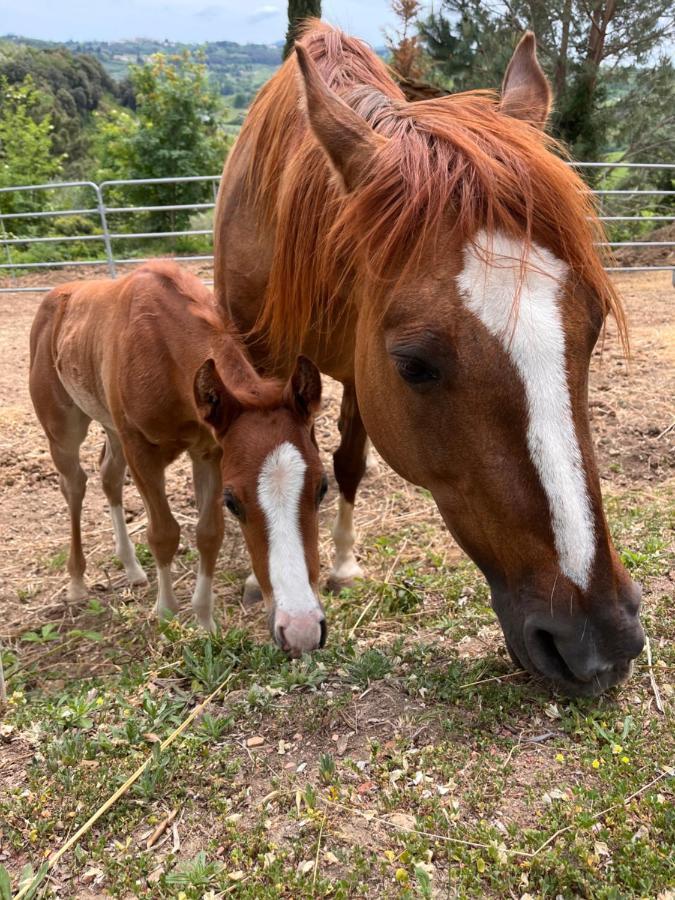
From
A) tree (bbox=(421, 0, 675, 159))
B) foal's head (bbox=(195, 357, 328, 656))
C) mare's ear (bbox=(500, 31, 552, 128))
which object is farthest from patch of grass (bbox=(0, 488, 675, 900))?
tree (bbox=(421, 0, 675, 159))

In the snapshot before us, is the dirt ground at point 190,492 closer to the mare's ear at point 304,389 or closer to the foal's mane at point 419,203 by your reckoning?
the mare's ear at point 304,389

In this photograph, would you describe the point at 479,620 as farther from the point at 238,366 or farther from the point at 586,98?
the point at 586,98

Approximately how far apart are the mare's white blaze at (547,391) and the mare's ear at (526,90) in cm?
97

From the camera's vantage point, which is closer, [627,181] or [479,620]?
[479,620]

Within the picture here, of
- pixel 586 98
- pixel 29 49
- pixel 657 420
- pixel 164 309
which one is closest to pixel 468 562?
pixel 164 309

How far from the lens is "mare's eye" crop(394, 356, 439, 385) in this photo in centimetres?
185

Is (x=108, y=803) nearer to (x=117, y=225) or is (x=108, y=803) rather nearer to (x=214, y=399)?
(x=214, y=399)

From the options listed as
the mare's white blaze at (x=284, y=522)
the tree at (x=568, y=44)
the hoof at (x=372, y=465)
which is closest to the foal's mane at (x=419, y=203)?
the mare's white blaze at (x=284, y=522)

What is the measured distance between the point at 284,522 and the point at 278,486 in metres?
0.14

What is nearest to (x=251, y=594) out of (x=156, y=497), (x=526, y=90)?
(x=156, y=497)

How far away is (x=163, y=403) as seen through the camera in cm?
323

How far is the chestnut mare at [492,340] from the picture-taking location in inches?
66.8

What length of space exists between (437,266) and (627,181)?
11033mm

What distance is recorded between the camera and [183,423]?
3328mm
